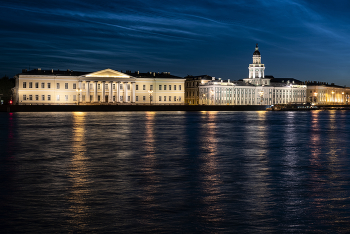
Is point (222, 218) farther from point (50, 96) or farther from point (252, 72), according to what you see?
point (252, 72)

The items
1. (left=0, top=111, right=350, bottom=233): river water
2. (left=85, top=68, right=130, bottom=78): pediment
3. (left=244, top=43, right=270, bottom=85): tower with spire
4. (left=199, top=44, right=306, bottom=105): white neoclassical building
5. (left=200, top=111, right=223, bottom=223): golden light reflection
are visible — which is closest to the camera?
(left=0, top=111, right=350, bottom=233): river water

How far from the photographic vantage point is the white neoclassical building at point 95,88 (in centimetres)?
10388

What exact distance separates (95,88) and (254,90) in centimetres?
5787

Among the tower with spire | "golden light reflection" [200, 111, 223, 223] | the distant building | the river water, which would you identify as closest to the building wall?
the tower with spire

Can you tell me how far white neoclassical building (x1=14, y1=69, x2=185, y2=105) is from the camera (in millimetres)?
103875

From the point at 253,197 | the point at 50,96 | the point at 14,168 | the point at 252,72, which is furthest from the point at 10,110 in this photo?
the point at 252,72

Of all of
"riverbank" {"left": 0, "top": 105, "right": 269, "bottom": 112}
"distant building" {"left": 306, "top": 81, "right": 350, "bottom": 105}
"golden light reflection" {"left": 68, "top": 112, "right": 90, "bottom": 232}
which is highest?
"distant building" {"left": 306, "top": 81, "right": 350, "bottom": 105}

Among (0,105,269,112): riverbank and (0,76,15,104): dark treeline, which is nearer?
(0,105,269,112): riverbank

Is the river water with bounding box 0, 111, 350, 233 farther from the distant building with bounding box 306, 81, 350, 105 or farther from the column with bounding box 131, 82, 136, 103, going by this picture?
the distant building with bounding box 306, 81, 350, 105

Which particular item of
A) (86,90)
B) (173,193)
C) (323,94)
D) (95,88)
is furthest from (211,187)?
(323,94)

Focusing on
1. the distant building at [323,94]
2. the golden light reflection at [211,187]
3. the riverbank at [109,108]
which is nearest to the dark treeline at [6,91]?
the riverbank at [109,108]

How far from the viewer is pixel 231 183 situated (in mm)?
9242

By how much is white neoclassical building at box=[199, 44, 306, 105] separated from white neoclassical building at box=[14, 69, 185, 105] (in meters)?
20.6

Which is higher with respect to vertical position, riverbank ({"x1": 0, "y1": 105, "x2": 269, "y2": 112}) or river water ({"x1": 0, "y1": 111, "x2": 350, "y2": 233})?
riverbank ({"x1": 0, "y1": 105, "x2": 269, "y2": 112})
